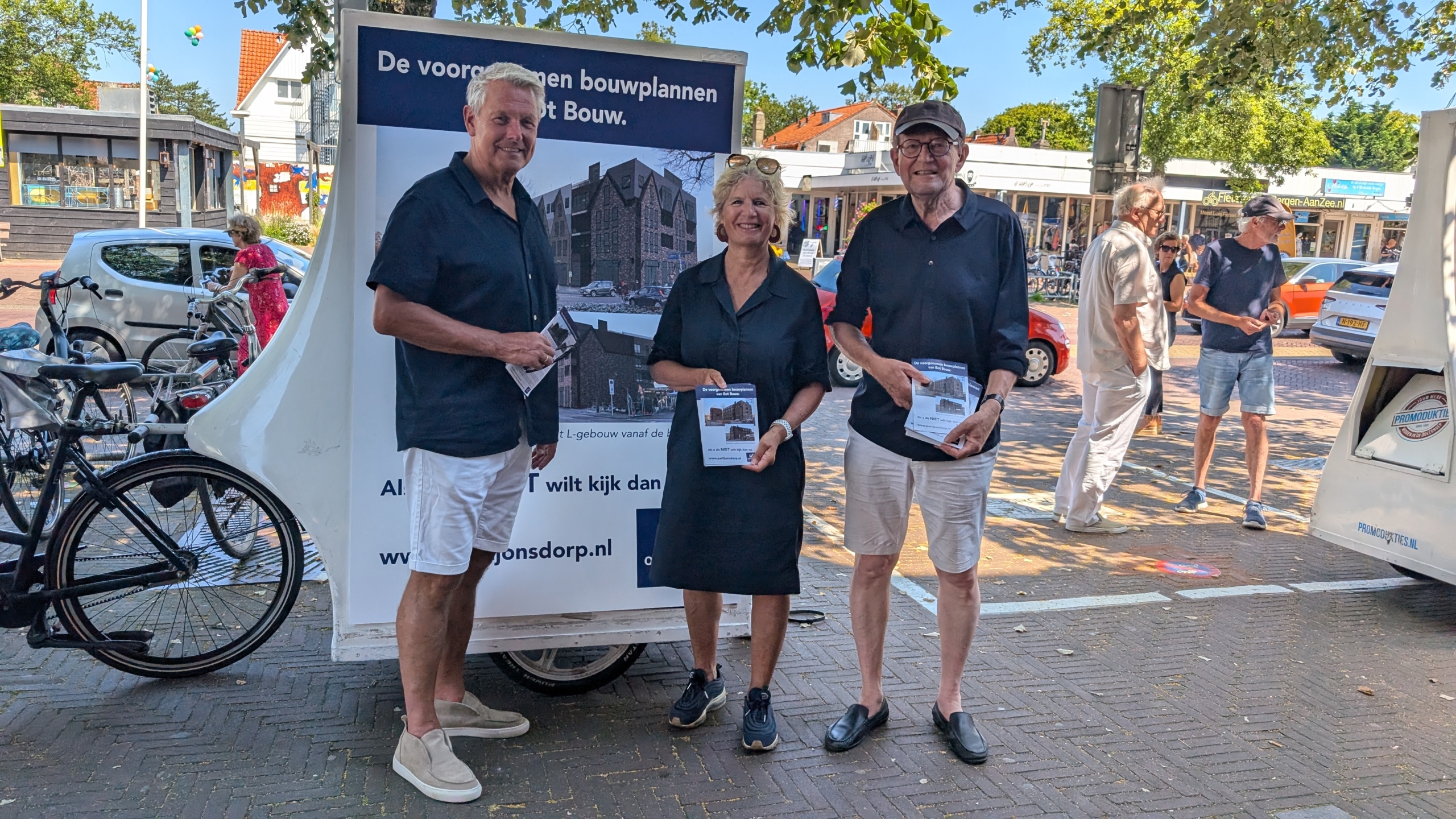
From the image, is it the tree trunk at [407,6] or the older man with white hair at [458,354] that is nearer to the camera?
the older man with white hair at [458,354]

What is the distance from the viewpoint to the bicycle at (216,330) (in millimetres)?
8133

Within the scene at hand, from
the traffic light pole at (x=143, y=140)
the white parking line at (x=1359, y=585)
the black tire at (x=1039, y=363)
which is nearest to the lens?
the white parking line at (x=1359, y=585)

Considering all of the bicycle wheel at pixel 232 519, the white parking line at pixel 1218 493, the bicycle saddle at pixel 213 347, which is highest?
the bicycle saddle at pixel 213 347

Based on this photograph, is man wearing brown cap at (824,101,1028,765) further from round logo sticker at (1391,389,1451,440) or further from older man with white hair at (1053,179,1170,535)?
round logo sticker at (1391,389,1451,440)

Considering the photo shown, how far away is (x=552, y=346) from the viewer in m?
3.15

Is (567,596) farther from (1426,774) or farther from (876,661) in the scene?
(1426,774)

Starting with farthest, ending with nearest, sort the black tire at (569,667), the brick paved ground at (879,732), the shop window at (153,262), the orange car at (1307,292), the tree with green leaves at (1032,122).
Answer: the tree with green leaves at (1032,122) → the orange car at (1307,292) → the shop window at (153,262) → the black tire at (569,667) → the brick paved ground at (879,732)

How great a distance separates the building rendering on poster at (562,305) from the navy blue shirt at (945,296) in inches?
27.9

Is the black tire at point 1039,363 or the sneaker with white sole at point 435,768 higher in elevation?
the black tire at point 1039,363

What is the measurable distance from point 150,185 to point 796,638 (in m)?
27.3

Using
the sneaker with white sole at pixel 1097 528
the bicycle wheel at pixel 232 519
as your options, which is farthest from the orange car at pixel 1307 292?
the bicycle wheel at pixel 232 519

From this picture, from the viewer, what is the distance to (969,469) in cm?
347

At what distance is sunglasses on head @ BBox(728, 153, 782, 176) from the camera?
11.0ft

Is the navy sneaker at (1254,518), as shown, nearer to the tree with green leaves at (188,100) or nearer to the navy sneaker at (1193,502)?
the navy sneaker at (1193,502)
